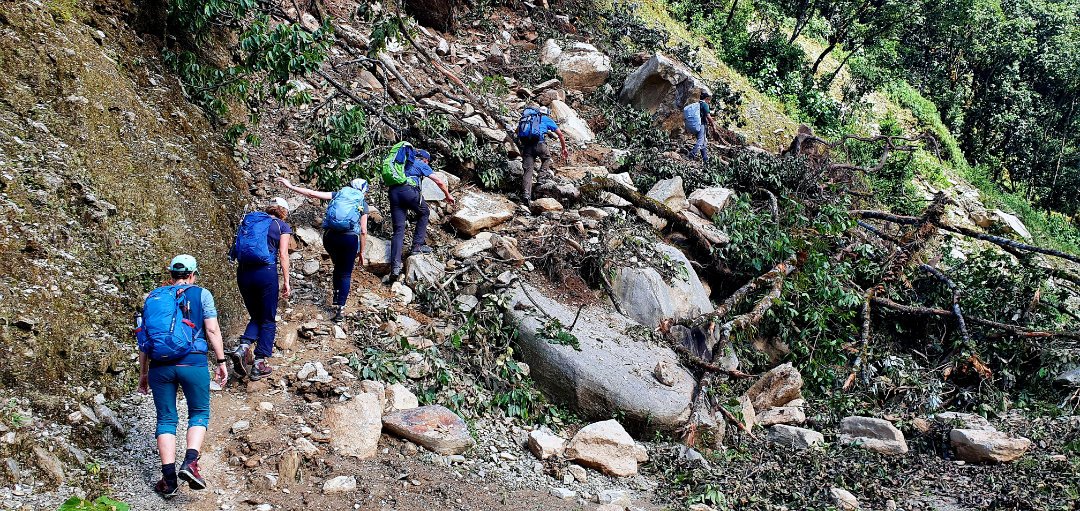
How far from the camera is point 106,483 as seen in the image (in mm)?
3617

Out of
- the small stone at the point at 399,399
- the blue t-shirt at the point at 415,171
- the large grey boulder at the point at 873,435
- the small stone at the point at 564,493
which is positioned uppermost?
the blue t-shirt at the point at 415,171

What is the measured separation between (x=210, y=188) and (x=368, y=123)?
8.38 feet

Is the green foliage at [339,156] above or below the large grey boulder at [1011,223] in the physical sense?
below

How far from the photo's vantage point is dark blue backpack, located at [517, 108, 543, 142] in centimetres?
865

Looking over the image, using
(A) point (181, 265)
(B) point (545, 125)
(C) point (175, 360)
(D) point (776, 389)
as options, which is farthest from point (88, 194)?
(D) point (776, 389)

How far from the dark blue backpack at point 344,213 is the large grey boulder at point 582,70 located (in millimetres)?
8168

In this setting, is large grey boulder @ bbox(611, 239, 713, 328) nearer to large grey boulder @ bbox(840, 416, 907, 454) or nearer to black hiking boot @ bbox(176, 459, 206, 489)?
large grey boulder @ bbox(840, 416, 907, 454)

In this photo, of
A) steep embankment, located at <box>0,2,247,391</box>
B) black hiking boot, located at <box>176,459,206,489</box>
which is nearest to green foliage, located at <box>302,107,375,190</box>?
steep embankment, located at <box>0,2,247,391</box>

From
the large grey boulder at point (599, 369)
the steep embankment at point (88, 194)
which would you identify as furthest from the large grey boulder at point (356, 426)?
the large grey boulder at point (599, 369)

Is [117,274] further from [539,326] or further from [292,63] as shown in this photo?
[539,326]

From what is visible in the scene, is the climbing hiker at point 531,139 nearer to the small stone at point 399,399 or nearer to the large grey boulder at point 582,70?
the small stone at point 399,399

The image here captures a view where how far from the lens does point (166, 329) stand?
3576 millimetres

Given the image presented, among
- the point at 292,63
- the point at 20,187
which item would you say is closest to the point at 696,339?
the point at 292,63

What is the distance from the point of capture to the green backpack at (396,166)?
6.73 meters
